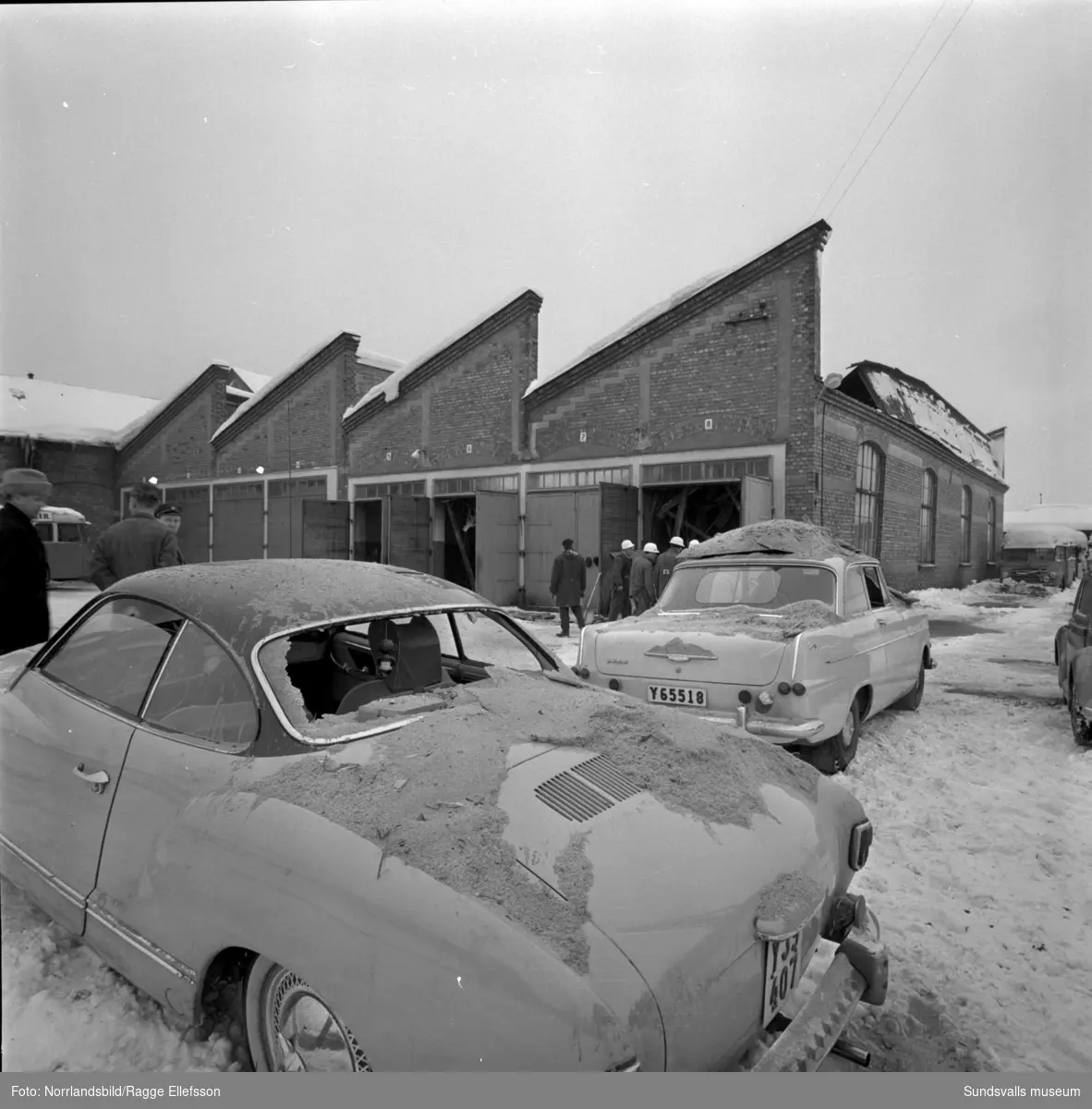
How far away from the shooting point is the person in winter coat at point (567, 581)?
11.0 meters

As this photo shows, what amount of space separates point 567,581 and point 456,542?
6462 millimetres

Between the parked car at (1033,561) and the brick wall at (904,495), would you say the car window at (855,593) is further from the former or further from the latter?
the parked car at (1033,561)

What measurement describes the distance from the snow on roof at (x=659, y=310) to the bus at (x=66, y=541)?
12.4 m

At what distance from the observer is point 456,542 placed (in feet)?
55.6

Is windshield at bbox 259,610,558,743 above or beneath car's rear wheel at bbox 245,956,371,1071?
above

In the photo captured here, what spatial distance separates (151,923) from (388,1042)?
91 centimetres

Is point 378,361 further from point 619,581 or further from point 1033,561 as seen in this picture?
point 1033,561

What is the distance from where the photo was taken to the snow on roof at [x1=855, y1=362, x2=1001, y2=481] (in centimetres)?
1750

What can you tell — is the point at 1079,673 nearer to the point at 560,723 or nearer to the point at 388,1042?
the point at 560,723

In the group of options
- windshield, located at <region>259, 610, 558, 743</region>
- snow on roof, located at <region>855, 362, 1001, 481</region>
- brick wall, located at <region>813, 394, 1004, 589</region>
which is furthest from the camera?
snow on roof, located at <region>855, 362, 1001, 481</region>

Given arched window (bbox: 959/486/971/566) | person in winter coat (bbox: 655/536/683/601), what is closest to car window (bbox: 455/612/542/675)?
person in winter coat (bbox: 655/536/683/601)

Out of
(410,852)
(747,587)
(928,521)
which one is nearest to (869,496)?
(928,521)

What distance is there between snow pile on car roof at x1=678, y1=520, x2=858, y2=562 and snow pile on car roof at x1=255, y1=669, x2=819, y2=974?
11.3 ft

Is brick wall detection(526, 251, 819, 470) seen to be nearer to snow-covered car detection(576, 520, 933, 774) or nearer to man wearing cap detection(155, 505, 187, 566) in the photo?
snow-covered car detection(576, 520, 933, 774)
